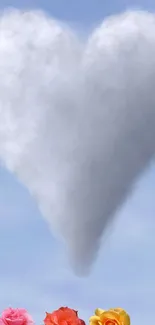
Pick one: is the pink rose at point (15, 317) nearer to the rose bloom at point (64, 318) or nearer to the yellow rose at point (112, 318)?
the rose bloom at point (64, 318)

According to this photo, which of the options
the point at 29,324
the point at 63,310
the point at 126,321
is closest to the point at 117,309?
the point at 126,321

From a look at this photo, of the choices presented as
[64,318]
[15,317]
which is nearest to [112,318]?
[64,318]

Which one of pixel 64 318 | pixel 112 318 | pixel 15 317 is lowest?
pixel 112 318

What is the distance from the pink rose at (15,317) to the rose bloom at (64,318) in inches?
19.2

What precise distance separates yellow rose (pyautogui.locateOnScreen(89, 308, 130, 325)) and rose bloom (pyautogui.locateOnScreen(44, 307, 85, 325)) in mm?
345

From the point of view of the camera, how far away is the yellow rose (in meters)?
12.4

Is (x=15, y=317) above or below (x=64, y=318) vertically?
above

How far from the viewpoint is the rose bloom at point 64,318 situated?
1263cm

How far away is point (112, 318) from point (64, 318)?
1.10m

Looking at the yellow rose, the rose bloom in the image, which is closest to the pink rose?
the rose bloom

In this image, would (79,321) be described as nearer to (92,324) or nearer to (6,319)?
(92,324)

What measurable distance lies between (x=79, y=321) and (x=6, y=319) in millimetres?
1661

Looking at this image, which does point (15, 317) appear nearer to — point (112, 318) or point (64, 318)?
point (64, 318)

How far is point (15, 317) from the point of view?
1304cm
